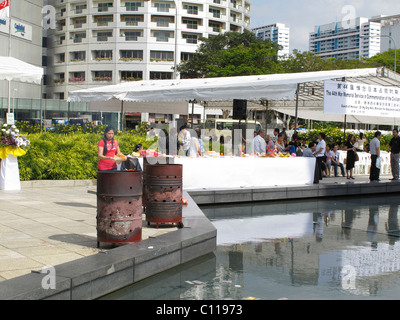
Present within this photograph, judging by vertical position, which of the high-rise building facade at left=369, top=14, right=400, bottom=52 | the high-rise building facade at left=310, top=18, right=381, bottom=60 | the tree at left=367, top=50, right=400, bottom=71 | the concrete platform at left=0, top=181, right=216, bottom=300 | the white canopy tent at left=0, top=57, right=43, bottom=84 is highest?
the high-rise building facade at left=310, top=18, right=381, bottom=60

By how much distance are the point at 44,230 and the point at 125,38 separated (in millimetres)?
63365

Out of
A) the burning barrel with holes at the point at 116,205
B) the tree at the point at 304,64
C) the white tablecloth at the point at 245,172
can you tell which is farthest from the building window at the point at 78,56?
the burning barrel with holes at the point at 116,205

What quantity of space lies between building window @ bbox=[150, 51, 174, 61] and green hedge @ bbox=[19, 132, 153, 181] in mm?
54197

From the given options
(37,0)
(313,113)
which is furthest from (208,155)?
(37,0)

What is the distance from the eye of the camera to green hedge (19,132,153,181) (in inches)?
540

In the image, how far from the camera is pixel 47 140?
47.0ft

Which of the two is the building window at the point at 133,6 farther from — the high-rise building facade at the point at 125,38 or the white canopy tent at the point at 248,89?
the white canopy tent at the point at 248,89

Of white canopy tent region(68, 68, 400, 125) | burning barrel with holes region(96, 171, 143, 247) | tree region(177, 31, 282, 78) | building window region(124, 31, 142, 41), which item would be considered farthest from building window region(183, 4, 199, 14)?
burning barrel with holes region(96, 171, 143, 247)

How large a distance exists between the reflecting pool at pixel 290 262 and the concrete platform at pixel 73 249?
214 mm

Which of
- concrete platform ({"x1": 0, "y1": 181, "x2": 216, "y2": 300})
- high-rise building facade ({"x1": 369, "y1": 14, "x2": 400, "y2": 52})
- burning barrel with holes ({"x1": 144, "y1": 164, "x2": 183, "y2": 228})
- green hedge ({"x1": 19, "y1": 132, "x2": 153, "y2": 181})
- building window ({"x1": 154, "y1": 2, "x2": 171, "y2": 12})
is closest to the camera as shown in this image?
concrete platform ({"x1": 0, "y1": 181, "x2": 216, "y2": 300})

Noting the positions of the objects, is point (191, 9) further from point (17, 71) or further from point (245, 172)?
point (245, 172)

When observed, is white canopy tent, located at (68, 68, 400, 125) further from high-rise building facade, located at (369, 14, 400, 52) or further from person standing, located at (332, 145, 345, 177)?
high-rise building facade, located at (369, 14, 400, 52)

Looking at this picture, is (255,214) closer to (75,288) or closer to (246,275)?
(246,275)

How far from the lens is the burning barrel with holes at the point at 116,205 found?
6348 millimetres
